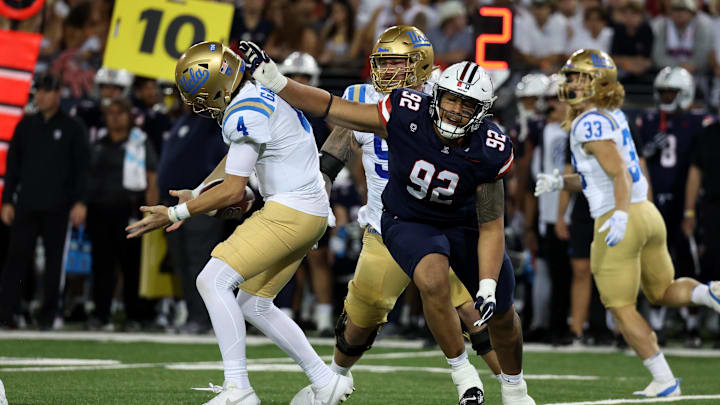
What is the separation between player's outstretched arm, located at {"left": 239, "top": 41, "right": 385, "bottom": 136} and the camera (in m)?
5.82

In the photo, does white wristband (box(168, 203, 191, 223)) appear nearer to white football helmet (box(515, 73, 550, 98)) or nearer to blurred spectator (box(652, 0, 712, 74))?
white football helmet (box(515, 73, 550, 98))

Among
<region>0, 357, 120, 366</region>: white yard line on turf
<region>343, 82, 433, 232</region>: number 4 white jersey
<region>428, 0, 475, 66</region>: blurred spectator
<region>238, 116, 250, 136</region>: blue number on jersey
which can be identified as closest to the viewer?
<region>238, 116, 250, 136</region>: blue number on jersey

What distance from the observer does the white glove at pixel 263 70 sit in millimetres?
5793

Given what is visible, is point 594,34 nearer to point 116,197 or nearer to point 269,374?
point 116,197

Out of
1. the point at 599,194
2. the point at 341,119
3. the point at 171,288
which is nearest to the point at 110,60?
the point at 171,288

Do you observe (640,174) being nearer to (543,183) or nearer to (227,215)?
(543,183)

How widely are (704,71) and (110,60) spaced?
617 centimetres

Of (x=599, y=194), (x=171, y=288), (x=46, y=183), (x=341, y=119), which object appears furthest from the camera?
(x=171, y=288)

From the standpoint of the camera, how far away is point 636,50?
44.4 ft

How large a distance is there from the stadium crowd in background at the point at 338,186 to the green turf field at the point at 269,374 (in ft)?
2.79

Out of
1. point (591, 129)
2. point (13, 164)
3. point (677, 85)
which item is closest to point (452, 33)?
point (677, 85)

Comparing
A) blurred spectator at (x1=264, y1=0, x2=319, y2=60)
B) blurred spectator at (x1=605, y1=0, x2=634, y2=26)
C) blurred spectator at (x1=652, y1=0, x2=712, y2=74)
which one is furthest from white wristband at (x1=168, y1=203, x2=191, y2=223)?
blurred spectator at (x1=605, y1=0, x2=634, y2=26)

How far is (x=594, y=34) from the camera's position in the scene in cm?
1390

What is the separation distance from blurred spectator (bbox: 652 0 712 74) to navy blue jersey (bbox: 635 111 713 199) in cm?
208
